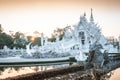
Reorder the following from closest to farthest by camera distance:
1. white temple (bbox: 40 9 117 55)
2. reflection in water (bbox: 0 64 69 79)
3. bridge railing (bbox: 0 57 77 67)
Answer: reflection in water (bbox: 0 64 69 79) → bridge railing (bbox: 0 57 77 67) → white temple (bbox: 40 9 117 55)

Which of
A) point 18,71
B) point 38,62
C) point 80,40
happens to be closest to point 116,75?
point 80,40

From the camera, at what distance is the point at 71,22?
8.12 meters

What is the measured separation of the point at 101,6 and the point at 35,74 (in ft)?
7.10

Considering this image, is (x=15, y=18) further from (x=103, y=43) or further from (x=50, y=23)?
(x=103, y=43)

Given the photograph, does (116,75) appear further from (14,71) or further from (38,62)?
(14,71)

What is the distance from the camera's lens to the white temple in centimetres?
812

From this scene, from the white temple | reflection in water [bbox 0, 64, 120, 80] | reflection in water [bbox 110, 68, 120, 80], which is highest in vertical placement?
the white temple

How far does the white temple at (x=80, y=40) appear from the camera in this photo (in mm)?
8117

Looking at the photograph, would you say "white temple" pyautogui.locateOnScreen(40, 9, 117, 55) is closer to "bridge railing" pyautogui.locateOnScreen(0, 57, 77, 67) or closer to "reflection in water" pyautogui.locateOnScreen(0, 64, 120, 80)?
"bridge railing" pyautogui.locateOnScreen(0, 57, 77, 67)

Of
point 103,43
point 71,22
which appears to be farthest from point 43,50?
point 103,43

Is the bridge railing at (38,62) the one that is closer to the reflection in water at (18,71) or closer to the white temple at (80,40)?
the reflection in water at (18,71)

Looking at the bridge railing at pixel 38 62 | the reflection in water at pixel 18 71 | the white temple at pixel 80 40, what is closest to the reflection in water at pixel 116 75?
→ the reflection in water at pixel 18 71

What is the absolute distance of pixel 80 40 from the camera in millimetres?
8445

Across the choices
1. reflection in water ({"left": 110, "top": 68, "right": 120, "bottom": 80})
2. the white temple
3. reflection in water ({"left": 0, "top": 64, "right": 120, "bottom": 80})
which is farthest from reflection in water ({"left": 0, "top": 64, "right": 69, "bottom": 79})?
reflection in water ({"left": 110, "top": 68, "right": 120, "bottom": 80})
